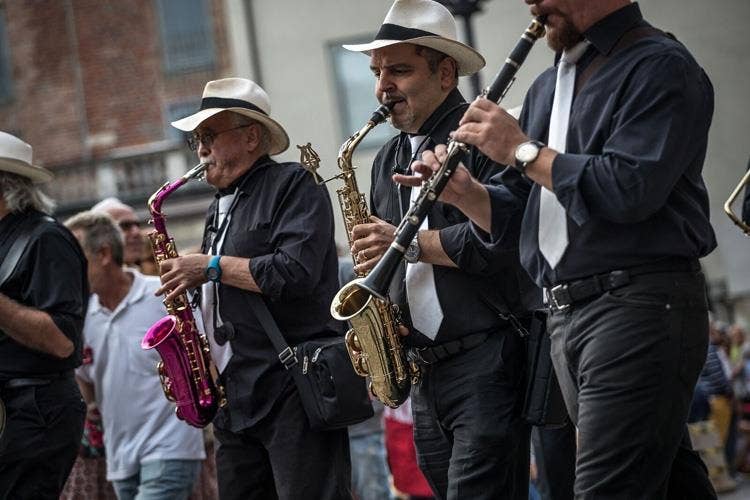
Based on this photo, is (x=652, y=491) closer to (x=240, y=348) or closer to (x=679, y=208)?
(x=679, y=208)

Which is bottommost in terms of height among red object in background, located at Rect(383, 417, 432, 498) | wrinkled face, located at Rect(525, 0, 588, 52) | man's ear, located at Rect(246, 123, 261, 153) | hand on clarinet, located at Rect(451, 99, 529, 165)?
red object in background, located at Rect(383, 417, 432, 498)

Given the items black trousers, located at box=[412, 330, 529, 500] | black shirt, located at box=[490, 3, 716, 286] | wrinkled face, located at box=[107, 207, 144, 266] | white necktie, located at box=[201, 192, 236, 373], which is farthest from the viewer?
wrinkled face, located at box=[107, 207, 144, 266]

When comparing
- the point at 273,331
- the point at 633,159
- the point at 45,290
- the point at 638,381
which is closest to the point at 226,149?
the point at 273,331

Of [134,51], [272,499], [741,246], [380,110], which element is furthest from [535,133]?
[134,51]

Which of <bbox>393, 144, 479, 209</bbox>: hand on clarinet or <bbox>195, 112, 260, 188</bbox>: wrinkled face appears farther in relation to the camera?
<bbox>195, 112, 260, 188</bbox>: wrinkled face

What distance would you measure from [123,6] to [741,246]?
55.2 feet

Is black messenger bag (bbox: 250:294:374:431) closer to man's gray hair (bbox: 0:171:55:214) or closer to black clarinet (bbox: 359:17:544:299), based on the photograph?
black clarinet (bbox: 359:17:544:299)

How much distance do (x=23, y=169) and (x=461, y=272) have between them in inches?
98.8

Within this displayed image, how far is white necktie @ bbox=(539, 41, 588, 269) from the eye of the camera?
3.87 meters

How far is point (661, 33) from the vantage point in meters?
3.95

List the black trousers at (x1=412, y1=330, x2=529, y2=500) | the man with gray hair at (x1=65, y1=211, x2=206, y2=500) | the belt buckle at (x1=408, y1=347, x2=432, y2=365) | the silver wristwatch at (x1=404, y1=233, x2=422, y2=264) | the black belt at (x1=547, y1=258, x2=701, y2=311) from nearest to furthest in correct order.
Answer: the black belt at (x1=547, y1=258, x2=701, y2=311) → the black trousers at (x1=412, y1=330, x2=529, y2=500) → the silver wristwatch at (x1=404, y1=233, x2=422, y2=264) → the belt buckle at (x1=408, y1=347, x2=432, y2=365) → the man with gray hair at (x1=65, y1=211, x2=206, y2=500)

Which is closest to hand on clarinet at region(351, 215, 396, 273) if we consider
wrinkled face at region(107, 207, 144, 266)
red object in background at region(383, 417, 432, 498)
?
wrinkled face at region(107, 207, 144, 266)

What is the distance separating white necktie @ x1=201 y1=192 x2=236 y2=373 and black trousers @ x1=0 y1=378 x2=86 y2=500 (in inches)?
31.8

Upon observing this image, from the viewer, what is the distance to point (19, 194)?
6074 millimetres
